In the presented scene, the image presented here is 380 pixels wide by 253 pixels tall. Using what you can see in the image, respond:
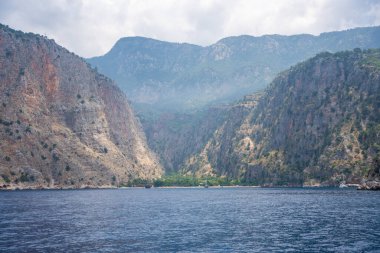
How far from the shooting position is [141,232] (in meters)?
83.0

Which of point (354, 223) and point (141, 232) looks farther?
point (354, 223)

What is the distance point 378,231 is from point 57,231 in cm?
5629

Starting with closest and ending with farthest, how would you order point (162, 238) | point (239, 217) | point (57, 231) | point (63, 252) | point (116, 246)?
point (63, 252)
point (116, 246)
point (162, 238)
point (57, 231)
point (239, 217)

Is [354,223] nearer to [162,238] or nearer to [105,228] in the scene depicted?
[162,238]

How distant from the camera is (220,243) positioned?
6988 centimetres

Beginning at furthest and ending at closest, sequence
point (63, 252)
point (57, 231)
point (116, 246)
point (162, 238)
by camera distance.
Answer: point (57, 231)
point (162, 238)
point (116, 246)
point (63, 252)

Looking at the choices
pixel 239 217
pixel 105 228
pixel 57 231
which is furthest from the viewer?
pixel 239 217

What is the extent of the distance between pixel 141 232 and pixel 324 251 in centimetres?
3433

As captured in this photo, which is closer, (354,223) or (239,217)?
(354,223)

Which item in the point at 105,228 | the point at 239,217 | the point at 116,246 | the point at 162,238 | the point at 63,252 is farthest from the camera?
the point at 239,217

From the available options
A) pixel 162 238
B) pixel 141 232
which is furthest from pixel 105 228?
pixel 162 238

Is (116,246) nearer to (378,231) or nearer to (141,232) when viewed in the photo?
(141,232)

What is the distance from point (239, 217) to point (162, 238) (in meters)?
37.3

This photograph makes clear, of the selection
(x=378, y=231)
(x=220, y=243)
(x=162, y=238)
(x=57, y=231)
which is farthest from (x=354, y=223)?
(x=57, y=231)
